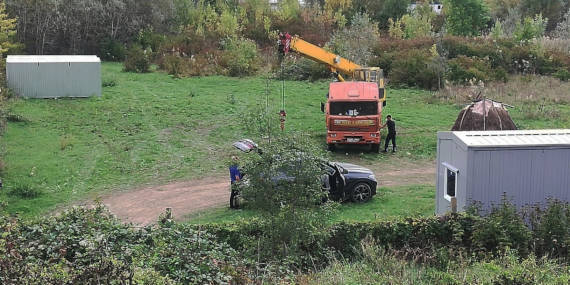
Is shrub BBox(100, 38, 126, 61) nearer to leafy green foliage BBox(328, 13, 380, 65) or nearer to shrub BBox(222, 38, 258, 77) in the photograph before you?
shrub BBox(222, 38, 258, 77)

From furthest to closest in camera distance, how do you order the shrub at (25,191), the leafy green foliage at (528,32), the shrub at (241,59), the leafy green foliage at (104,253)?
the leafy green foliage at (528,32)
the shrub at (241,59)
the shrub at (25,191)
the leafy green foliage at (104,253)

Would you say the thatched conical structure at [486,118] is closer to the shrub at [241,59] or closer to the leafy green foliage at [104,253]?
the leafy green foliage at [104,253]

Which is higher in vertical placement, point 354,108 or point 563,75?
point 563,75

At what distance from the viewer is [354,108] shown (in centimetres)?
2434

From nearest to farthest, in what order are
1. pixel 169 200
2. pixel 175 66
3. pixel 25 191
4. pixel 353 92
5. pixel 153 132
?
pixel 25 191 → pixel 169 200 → pixel 353 92 → pixel 153 132 → pixel 175 66

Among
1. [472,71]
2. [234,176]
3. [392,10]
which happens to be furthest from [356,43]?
[392,10]

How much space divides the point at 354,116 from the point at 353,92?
1.05 m

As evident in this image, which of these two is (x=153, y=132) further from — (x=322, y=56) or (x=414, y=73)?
(x=414, y=73)

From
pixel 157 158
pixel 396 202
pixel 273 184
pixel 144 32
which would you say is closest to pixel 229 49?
pixel 144 32

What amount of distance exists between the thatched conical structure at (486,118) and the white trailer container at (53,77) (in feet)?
57.7

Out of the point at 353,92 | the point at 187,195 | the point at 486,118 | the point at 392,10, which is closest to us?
the point at 187,195

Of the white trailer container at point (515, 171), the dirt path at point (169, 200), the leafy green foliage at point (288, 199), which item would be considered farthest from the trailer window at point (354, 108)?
the leafy green foliage at point (288, 199)

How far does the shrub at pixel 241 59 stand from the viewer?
130 ft

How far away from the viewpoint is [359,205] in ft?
59.5
